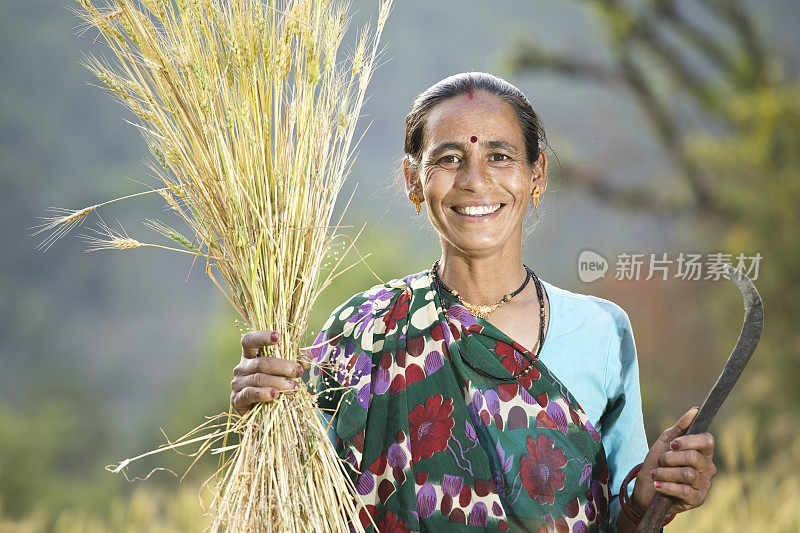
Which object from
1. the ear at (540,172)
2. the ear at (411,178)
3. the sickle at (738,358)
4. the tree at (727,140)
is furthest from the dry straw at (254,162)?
the tree at (727,140)

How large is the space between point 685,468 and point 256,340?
35.5 inches

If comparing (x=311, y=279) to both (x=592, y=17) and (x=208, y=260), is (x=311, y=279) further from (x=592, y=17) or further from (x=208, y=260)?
(x=592, y=17)

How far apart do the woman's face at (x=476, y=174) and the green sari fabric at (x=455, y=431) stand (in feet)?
0.69

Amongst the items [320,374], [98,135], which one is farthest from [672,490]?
[98,135]

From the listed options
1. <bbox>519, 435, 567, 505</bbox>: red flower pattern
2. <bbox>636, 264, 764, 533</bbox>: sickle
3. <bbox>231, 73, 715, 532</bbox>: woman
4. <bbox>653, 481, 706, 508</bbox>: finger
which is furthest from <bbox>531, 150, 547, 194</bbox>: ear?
<bbox>653, 481, 706, 508</bbox>: finger

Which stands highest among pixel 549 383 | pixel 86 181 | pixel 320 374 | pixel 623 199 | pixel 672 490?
pixel 86 181

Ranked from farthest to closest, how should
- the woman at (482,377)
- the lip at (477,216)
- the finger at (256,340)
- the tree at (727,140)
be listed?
1. the tree at (727,140)
2. the lip at (477,216)
3. the woman at (482,377)
4. the finger at (256,340)

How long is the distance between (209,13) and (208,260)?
1.64 ft

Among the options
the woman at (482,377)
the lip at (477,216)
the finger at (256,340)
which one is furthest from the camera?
the lip at (477,216)

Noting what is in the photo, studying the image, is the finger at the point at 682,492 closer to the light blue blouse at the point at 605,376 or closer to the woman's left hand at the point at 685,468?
the woman's left hand at the point at 685,468

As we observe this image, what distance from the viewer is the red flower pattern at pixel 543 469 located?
153 centimetres

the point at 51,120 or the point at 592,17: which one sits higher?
the point at 51,120

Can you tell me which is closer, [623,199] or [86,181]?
[623,199]

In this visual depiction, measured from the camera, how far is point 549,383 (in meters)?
1.60
